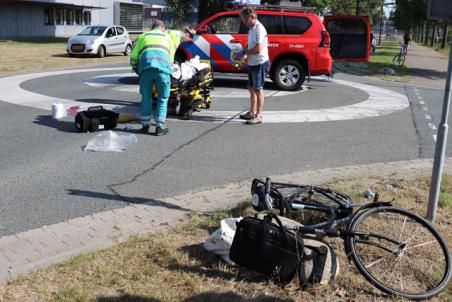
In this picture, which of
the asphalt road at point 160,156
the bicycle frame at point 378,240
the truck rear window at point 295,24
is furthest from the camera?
the truck rear window at point 295,24

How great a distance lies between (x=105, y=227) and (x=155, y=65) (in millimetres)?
3911

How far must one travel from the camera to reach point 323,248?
3.73 metres

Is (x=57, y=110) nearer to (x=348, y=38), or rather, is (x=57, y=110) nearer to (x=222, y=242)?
(x=222, y=242)

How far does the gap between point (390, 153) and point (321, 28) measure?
704 cm

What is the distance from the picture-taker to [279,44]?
45.8 ft

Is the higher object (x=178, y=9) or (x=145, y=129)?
(x=178, y=9)

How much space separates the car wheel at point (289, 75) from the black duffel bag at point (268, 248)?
35.0ft

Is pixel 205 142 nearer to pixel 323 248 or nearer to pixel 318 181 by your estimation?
pixel 318 181

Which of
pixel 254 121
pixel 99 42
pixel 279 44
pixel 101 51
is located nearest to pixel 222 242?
pixel 254 121

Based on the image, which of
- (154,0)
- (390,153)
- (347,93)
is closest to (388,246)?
(390,153)

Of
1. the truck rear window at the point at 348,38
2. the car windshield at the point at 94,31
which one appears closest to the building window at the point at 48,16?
the car windshield at the point at 94,31

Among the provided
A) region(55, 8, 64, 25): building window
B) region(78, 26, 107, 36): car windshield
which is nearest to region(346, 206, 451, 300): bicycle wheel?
region(78, 26, 107, 36): car windshield

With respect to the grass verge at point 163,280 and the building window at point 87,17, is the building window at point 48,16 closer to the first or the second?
the building window at point 87,17

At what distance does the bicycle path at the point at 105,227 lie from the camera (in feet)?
13.4
